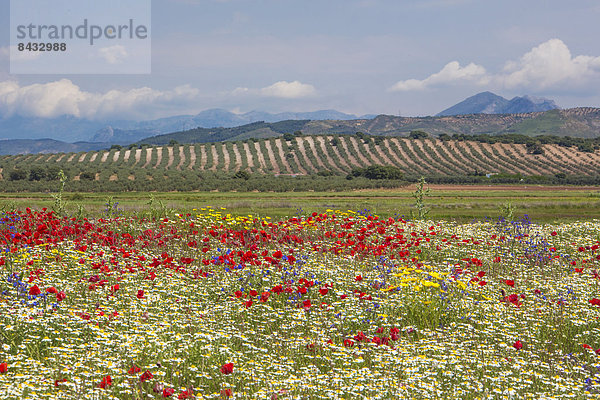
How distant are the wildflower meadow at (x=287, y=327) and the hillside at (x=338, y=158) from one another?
90.7 meters

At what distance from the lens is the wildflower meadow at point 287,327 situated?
6.66m

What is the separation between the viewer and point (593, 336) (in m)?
9.54

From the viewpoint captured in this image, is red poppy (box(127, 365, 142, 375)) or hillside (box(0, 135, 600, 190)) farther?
hillside (box(0, 135, 600, 190))

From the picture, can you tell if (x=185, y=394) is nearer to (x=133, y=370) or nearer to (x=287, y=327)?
(x=133, y=370)

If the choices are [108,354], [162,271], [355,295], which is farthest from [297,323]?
[162,271]

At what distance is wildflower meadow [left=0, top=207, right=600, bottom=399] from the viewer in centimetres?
666

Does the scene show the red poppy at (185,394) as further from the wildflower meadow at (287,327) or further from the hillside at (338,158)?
the hillside at (338,158)

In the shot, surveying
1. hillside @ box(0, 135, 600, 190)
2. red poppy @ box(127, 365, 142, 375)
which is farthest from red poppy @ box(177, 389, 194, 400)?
hillside @ box(0, 135, 600, 190)

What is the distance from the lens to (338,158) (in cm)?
13575

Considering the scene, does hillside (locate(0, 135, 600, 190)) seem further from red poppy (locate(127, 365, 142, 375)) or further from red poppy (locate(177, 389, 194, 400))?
red poppy (locate(177, 389, 194, 400))

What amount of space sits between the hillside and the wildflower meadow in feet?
298

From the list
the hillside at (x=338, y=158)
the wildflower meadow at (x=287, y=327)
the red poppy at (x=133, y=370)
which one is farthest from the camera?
the hillside at (x=338, y=158)

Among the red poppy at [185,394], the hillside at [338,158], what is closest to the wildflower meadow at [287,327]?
the red poppy at [185,394]

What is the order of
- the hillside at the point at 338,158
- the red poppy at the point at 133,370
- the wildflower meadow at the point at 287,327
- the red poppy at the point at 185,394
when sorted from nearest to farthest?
the red poppy at the point at 185,394 → the red poppy at the point at 133,370 → the wildflower meadow at the point at 287,327 → the hillside at the point at 338,158
